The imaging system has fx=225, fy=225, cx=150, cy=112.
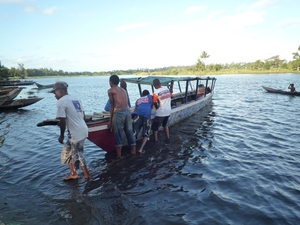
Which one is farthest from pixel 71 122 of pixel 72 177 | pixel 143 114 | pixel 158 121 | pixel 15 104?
pixel 15 104

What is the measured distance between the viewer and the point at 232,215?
4.12m

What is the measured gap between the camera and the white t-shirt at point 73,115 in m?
4.66

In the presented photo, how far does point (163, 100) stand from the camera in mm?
7867

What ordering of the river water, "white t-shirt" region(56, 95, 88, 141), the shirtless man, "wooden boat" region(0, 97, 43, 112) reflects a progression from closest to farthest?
the river water
"white t-shirt" region(56, 95, 88, 141)
the shirtless man
"wooden boat" region(0, 97, 43, 112)

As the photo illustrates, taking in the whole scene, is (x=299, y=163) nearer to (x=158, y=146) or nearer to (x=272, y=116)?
(x=158, y=146)

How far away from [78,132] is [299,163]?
6163 mm

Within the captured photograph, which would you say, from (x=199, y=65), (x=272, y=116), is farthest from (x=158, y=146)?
(x=199, y=65)

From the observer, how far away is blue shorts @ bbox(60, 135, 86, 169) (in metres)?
5.17

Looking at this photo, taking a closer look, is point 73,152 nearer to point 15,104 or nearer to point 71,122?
point 71,122

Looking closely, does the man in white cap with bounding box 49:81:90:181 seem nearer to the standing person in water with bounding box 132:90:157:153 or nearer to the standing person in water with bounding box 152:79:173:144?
the standing person in water with bounding box 132:90:157:153

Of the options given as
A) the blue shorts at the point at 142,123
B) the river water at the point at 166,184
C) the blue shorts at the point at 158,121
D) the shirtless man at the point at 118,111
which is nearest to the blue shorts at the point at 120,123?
the shirtless man at the point at 118,111

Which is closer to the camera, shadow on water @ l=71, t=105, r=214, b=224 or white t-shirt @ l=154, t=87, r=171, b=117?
shadow on water @ l=71, t=105, r=214, b=224

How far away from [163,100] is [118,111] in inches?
84.0

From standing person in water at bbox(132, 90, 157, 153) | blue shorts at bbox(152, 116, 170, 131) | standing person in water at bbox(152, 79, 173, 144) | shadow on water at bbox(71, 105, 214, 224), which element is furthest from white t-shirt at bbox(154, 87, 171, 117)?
shadow on water at bbox(71, 105, 214, 224)
